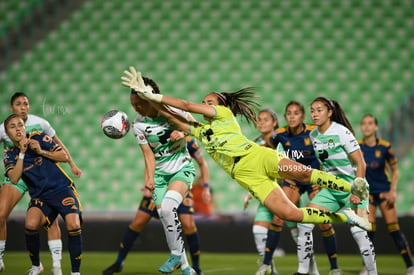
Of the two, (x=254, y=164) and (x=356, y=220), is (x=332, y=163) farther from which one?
(x=254, y=164)

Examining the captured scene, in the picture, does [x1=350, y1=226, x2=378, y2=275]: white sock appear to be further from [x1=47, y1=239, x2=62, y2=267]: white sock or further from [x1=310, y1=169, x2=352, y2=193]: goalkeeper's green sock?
[x1=47, y1=239, x2=62, y2=267]: white sock

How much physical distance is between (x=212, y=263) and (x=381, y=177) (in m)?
2.57

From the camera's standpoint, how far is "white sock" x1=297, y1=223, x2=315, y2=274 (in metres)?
6.28

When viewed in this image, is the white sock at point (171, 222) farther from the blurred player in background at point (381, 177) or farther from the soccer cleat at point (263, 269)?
the blurred player in background at point (381, 177)

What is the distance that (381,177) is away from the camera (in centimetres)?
809

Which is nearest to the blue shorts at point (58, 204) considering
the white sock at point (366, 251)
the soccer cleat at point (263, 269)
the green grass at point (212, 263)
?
the green grass at point (212, 263)

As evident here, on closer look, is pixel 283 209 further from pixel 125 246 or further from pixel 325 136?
pixel 125 246

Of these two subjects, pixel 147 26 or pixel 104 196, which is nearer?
pixel 104 196

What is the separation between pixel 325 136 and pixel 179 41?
913cm

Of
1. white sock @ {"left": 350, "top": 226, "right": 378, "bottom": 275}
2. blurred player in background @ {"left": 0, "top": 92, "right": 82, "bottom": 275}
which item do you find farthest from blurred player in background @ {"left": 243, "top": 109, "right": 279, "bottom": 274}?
blurred player in background @ {"left": 0, "top": 92, "right": 82, "bottom": 275}

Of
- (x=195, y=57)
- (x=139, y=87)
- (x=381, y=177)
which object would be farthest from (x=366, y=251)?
(x=195, y=57)

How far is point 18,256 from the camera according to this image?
940 centimetres

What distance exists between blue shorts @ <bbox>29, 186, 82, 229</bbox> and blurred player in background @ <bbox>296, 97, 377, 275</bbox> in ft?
7.36

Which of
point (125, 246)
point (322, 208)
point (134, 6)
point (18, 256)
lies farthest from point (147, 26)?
point (322, 208)
